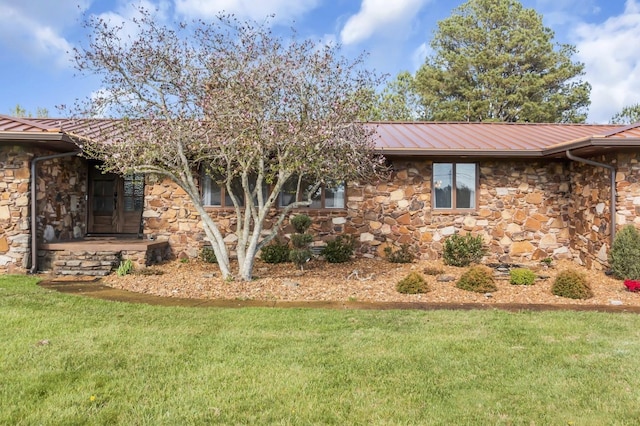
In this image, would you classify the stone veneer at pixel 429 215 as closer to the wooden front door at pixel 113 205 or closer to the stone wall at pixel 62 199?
the wooden front door at pixel 113 205

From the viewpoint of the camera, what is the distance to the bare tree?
265 inches

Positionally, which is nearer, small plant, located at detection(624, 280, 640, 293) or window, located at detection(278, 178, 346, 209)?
small plant, located at detection(624, 280, 640, 293)

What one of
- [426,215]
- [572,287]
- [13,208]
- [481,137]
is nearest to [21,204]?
[13,208]

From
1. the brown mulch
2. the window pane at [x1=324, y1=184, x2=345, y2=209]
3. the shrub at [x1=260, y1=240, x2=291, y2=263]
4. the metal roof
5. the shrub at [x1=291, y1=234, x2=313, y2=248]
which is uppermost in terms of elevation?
the metal roof

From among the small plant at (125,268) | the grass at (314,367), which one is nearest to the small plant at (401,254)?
the grass at (314,367)

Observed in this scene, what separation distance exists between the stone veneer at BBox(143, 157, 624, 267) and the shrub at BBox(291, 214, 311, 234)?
463 mm

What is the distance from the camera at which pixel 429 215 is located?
1002 cm

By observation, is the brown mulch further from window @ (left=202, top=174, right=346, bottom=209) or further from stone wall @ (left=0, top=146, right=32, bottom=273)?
stone wall @ (left=0, top=146, right=32, bottom=273)

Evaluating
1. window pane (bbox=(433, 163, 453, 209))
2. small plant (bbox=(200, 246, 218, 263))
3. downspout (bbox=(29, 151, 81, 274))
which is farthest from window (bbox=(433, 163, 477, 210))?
downspout (bbox=(29, 151, 81, 274))

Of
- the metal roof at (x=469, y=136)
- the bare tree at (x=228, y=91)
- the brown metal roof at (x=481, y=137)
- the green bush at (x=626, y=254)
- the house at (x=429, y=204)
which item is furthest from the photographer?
the brown metal roof at (x=481, y=137)

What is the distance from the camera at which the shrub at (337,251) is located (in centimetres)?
964

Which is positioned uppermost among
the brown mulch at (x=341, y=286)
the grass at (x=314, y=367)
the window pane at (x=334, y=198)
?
the window pane at (x=334, y=198)

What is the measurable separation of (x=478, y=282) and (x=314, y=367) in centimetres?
411

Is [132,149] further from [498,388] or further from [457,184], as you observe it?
[457,184]
